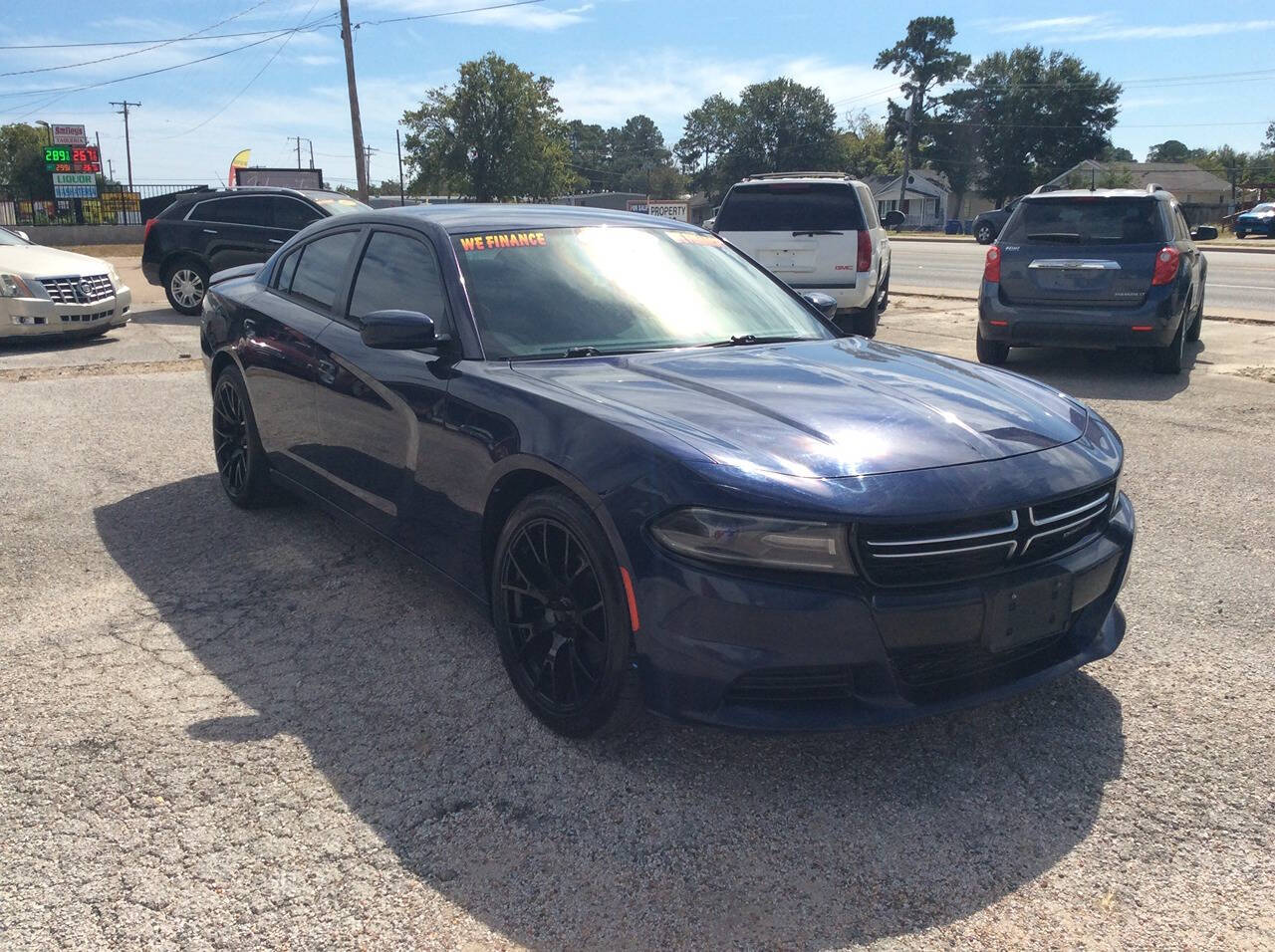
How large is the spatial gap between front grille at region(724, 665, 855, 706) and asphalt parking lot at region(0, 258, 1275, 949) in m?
0.34

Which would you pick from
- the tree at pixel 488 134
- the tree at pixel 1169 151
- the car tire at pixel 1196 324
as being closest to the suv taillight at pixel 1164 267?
the car tire at pixel 1196 324

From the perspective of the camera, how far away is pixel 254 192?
47.8 ft

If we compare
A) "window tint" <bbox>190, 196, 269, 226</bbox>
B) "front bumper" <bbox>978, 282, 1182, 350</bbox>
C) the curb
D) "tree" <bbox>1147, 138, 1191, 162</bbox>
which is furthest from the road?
"tree" <bbox>1147, 138, 1191, 162</bbox>

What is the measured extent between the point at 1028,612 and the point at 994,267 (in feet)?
25.1

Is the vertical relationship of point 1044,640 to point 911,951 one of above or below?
above

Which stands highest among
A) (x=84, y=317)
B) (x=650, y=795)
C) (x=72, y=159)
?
→ (x=72, y=159)

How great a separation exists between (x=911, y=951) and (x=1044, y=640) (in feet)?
3.36

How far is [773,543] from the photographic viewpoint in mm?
2643

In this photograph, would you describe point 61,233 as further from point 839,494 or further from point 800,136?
point 800,136

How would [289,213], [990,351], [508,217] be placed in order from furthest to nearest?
1. [289,213]
2. [990,351]
3. [508,217]

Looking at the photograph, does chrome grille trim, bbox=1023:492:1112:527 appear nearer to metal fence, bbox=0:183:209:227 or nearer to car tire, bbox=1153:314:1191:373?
car tire, bbox=1153:314:1191:373

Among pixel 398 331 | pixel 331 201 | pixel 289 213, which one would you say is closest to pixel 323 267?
pixel 398 331

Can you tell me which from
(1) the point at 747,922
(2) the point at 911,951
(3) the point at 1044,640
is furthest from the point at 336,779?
(3) the point at 1044,640

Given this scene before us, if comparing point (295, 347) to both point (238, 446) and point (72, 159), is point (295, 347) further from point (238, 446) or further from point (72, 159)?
point (72, 159)
